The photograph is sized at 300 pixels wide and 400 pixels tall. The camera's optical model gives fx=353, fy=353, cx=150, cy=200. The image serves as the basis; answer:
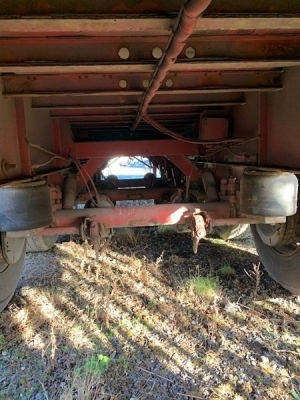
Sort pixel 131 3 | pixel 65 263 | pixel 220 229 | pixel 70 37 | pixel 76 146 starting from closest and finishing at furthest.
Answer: pixel 131 3 < pixel 70 37 < pixel 76 146 < pixel 65 263 < pixel 220 229

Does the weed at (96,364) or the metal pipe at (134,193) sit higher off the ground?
the metal pipe at (134,193)

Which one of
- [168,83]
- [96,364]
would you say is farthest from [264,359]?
[168,83]

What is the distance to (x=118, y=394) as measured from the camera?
83.7 inches

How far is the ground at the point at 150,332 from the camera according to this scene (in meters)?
2.19

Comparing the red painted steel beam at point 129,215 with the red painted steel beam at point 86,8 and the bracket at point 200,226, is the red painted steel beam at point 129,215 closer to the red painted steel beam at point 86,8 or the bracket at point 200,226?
the bracket at point 200,226

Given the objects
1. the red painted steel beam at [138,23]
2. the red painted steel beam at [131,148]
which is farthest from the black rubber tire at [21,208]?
the red painted steel beam at [131,148]

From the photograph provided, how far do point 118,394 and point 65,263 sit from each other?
6.95 feet

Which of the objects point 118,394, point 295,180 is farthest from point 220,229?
point 118,394

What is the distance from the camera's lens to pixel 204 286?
10.5ft

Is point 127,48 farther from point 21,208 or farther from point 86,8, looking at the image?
point 21,208

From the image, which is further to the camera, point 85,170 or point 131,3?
point 85,170

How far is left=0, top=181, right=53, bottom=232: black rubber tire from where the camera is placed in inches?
76.7

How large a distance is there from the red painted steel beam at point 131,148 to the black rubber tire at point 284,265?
3.59 ft

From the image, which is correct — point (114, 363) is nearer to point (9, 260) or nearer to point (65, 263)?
point (9, 260)
